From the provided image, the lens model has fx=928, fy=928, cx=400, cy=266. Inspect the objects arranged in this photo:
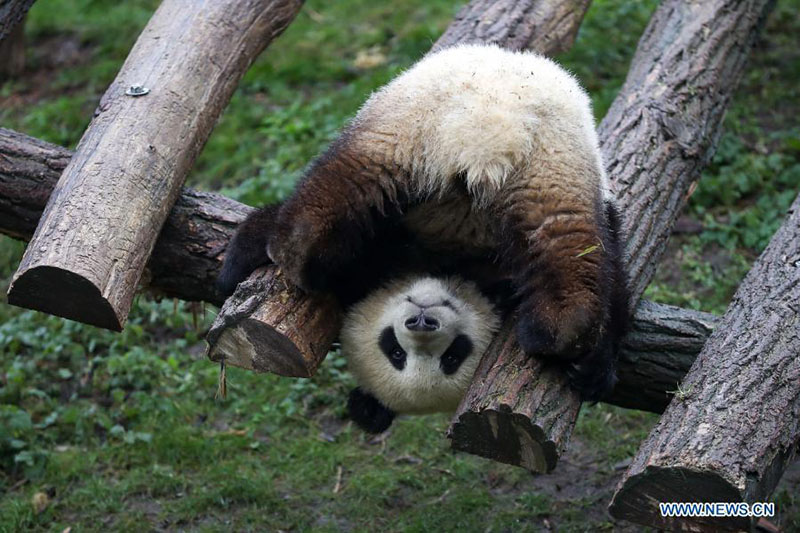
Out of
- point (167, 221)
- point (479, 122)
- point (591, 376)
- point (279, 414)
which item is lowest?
point (279, 414)

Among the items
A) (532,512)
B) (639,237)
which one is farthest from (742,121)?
(532,512)

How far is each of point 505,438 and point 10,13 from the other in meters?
3.17

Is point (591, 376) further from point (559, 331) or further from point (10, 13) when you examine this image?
point (10, 13)

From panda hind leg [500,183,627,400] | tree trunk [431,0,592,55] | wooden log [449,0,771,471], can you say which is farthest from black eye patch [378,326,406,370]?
tree trunk [431,0,592,55]

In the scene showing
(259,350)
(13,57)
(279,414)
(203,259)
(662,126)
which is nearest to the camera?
(259,350)

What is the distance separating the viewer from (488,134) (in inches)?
145

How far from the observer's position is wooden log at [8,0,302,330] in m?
3.48

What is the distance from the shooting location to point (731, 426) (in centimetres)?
309

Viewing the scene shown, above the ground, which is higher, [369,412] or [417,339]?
[417,339]

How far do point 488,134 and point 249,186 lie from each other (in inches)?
154

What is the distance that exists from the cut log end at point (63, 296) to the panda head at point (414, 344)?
1.03 metres

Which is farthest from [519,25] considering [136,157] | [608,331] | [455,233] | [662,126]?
[136,157]

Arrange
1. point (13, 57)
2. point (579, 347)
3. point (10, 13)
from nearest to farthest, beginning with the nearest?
point (579, 347) < point (10, 13) < point (13, 57)

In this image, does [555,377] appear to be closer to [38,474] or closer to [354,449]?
[354,449]
